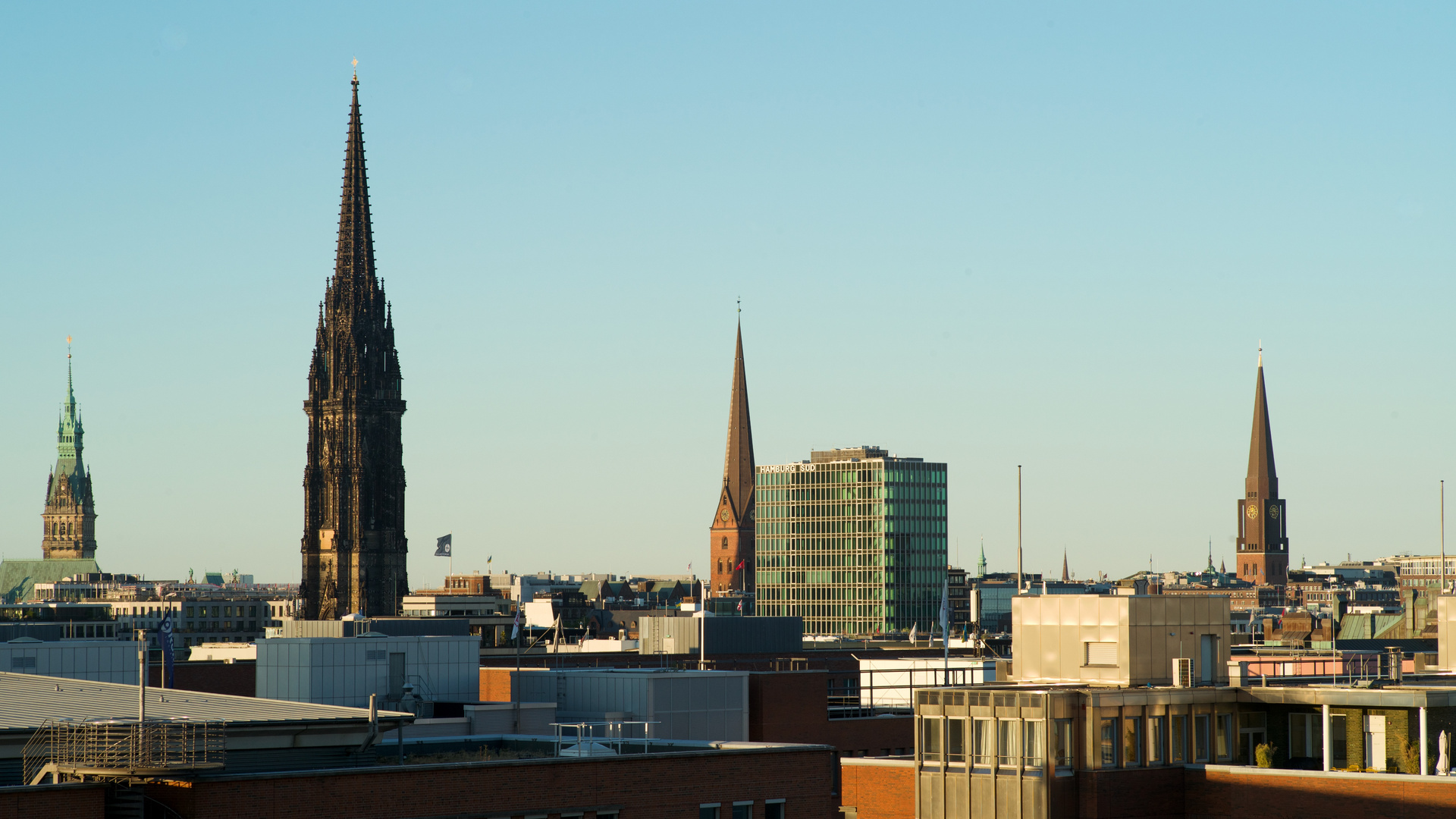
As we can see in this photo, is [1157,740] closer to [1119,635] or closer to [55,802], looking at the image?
[1119,635]

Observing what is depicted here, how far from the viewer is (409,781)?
1741 inches

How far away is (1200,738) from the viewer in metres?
52.3

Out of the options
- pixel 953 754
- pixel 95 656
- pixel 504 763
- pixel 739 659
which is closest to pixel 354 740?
pixel 504 763

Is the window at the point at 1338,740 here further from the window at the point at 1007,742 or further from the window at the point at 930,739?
the window at the point at 930,739

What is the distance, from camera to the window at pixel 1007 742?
50281 millimetres

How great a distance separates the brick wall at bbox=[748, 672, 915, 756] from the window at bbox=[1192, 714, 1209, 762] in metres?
44.6

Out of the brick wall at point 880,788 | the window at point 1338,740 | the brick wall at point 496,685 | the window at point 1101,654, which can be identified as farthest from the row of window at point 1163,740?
the brick wall at point 496,685

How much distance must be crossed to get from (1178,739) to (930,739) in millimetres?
6450

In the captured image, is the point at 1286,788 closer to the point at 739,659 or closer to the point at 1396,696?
the point at 1396,696

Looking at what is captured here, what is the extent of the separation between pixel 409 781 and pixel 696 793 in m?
8.39

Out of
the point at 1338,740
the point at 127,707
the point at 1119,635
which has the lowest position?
the point at 1338,740

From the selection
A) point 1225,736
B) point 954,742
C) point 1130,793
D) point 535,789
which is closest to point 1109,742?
point 1130,793

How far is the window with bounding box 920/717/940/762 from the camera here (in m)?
52.3

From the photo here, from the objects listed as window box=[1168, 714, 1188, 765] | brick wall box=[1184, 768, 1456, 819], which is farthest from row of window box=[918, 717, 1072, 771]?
brick wall box=[1184, 768, 1456, 819]
